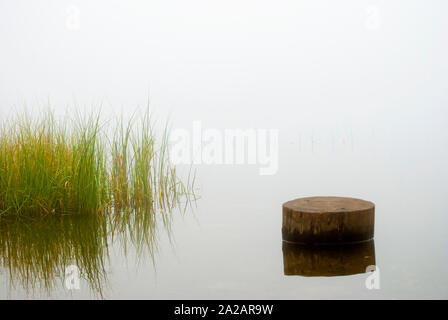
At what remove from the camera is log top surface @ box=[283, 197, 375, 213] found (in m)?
4.27

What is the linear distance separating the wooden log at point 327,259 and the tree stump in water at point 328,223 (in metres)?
0.07

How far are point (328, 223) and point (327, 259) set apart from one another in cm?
35

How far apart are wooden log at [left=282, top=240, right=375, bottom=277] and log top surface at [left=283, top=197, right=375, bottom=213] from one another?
0.30m

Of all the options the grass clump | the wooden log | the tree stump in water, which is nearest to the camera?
the wooden log

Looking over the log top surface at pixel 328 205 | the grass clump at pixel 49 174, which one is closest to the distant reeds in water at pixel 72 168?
the grass clump at pixel 49 174

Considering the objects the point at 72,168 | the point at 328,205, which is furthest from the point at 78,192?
the point at 328,205

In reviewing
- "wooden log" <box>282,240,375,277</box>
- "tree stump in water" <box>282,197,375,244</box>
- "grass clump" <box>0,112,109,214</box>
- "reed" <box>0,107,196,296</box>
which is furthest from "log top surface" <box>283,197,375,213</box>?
"grass clump" <box>0,112,109,214</box>

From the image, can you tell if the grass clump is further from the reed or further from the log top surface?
the log top surface

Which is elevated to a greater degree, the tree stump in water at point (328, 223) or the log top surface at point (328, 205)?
the log top surface at point (328, 205)

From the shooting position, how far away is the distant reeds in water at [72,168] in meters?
5.53

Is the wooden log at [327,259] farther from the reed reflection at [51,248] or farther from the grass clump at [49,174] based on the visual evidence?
the grass clump at [49,174]

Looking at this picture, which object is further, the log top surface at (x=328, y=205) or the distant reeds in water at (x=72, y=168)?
the distant reeds in water at (x=72, y=168)

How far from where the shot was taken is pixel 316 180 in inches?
325

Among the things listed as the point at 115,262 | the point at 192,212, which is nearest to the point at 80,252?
the point at 115,262
